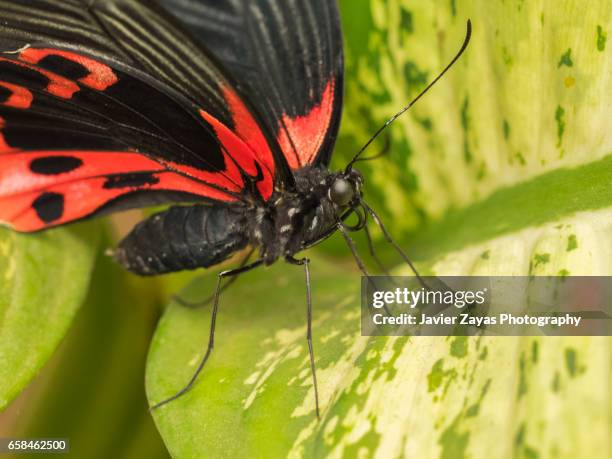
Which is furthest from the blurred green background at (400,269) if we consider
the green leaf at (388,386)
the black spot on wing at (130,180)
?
the black spot on wing at (130,180)

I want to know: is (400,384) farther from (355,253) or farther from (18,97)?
(18,97)

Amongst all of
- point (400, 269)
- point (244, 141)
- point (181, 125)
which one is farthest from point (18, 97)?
point (400, 269)

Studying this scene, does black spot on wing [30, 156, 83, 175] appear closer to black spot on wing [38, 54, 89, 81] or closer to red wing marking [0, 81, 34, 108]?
red wing marking [0, 81, 34, 108]

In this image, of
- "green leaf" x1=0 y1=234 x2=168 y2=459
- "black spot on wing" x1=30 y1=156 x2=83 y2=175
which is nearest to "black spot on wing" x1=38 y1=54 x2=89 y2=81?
"black spot on wing" x1=30 y1=156 x2=83 y2=175

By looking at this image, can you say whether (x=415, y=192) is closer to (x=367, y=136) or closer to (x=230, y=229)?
(x=367, y=136)

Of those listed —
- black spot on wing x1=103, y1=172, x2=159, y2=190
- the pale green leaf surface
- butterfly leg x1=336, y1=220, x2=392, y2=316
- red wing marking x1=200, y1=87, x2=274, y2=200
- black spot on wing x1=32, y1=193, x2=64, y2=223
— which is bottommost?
the pale green leaf surface
